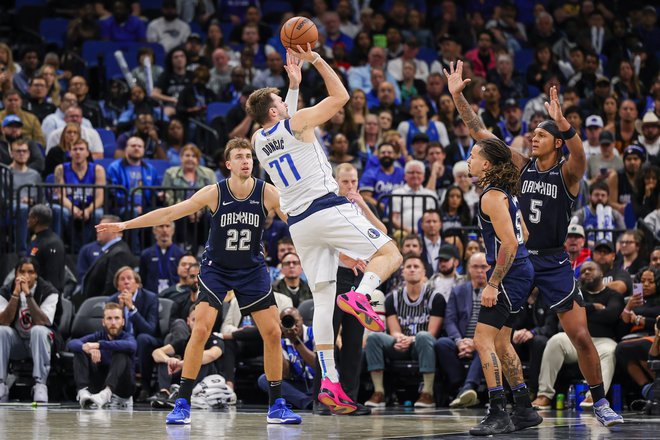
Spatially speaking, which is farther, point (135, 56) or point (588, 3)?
point (588, 3)

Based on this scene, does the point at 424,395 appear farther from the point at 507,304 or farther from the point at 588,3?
the point at 588,3

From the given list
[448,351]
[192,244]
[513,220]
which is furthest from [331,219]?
[192,244]

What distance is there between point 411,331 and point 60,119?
6407 millimetres

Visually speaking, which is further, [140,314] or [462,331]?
[140,314]

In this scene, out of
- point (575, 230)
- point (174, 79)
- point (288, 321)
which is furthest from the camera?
point (174, 79)

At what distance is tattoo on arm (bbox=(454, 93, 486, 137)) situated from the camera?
9.10 metres

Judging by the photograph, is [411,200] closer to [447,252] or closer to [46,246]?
[447,252]

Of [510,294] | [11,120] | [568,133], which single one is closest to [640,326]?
[568,133]

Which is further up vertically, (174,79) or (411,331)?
(174,79)

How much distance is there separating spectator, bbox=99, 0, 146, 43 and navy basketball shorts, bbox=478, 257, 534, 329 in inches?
502

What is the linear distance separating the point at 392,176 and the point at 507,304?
725cm

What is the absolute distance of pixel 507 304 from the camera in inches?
330

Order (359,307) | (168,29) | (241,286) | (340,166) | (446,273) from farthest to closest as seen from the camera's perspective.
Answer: (168,29)
(446,273)
(340,166)
(241,286)
(359,307)

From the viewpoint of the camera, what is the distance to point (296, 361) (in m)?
12.4
